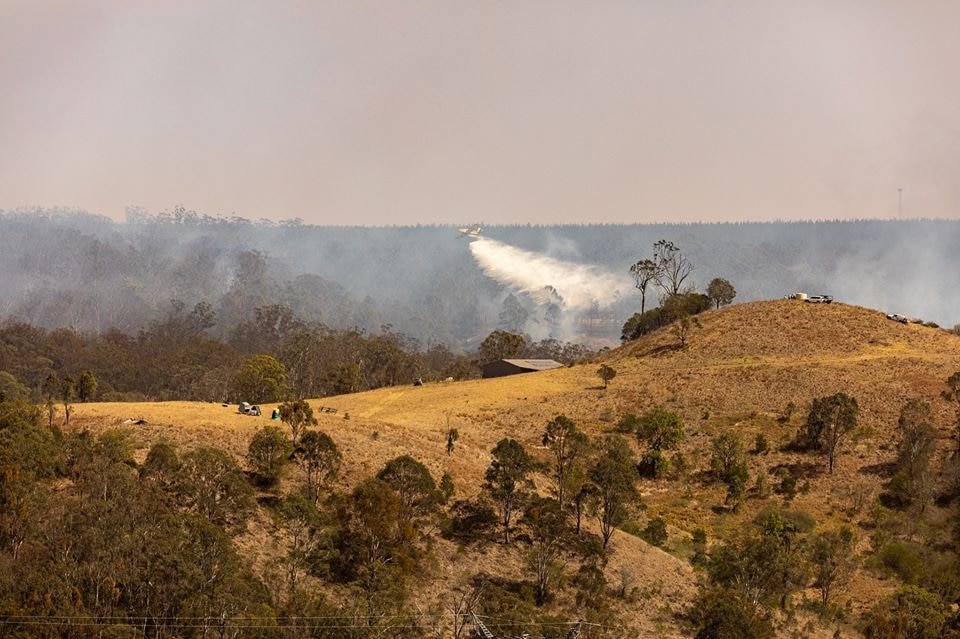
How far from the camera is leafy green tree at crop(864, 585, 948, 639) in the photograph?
46969 mm

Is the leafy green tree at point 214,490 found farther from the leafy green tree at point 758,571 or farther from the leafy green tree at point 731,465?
the leafy green tree at point 731,465

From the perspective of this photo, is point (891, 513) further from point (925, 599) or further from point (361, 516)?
point (361, 516)

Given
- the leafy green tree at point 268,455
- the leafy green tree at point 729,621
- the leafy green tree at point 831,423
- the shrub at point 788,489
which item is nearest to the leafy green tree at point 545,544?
the leafy green tree at point 729,621

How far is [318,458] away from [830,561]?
33.9 meters

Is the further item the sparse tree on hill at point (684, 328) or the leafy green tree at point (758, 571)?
the sparse tree on hill at point (684, 328)

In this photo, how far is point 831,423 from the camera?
79.4 meters

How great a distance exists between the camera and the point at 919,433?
75562 mm

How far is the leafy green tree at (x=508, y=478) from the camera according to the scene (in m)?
52.9

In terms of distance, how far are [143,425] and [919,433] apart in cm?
6281

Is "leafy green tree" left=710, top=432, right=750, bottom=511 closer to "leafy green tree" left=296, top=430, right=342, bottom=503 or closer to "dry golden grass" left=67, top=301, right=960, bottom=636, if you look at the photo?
"dry golden grass" left=67, top=301, right=960, bottom=636

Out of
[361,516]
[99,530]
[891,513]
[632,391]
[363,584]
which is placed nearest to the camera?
[99,530]

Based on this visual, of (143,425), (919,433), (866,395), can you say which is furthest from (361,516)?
(866,395)

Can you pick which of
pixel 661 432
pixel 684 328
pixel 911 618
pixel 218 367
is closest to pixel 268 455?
pixel 911 618

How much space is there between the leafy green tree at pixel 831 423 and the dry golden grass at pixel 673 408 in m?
1.66
